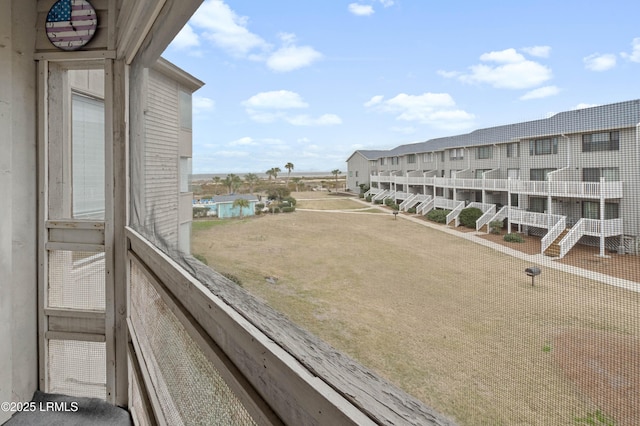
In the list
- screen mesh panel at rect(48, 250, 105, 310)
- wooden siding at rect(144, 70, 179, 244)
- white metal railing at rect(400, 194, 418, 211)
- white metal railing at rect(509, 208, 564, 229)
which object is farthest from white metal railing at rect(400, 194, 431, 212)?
screen mesh panel at rect(48, 250, 105, 310)

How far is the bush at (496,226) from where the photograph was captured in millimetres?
512

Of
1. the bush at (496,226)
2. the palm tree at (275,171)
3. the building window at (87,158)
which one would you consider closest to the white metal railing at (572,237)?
the bush at (496,226)

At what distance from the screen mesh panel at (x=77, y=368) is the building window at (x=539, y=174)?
2487mm

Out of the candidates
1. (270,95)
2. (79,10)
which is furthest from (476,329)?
(79,10)

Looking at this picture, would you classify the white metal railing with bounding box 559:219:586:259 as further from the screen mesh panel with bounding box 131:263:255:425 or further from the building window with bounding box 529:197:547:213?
the screen mesh panel with bounding box 131:263:255:425

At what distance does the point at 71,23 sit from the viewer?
84.4 inches

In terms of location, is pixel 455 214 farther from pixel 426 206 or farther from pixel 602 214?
pixel 602 214

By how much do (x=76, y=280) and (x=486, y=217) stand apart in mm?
2592

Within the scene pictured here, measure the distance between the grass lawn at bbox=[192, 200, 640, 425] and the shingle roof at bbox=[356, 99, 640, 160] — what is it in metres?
0.17

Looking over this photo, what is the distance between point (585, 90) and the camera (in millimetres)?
403

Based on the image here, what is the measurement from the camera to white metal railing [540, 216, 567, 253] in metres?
0.42

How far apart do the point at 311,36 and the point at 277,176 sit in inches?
13.9

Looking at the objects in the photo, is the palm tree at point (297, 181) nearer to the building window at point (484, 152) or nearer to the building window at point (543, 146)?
the building window at point (484, 152)

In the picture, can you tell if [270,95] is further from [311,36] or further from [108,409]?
[108,409]
